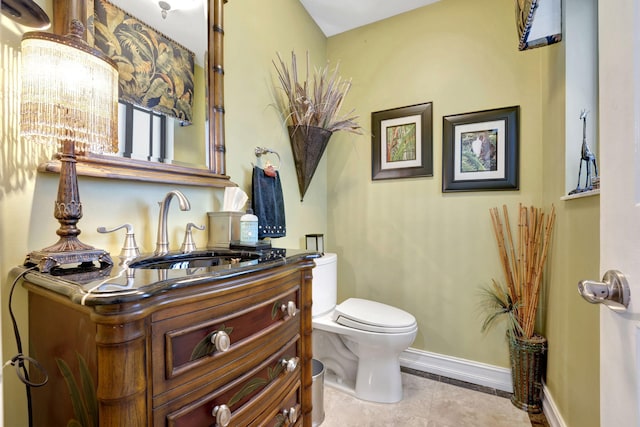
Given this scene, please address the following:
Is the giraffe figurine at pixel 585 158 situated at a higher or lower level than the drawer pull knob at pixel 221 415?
higher

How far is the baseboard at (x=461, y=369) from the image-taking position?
1838 mm

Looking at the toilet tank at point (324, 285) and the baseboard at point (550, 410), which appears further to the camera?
the toilet tank at point (324, 285)

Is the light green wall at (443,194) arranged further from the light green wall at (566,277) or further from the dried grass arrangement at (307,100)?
the dried grass arrangement at (307,100)

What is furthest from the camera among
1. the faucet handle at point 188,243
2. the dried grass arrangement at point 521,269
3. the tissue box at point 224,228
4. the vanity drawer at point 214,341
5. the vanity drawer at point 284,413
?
the dried grass arrangement at point 521,269

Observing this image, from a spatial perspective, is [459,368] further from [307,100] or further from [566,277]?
[307,100]

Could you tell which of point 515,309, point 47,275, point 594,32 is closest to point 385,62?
point 594,32

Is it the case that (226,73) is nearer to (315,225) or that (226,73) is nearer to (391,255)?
→ (315,225)

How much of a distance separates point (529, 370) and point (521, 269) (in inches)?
22.2

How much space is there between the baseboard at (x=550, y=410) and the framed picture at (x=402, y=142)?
144 centimetres

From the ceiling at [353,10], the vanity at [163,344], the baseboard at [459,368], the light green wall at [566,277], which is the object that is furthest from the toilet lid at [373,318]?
the ceiling at [353,10]
